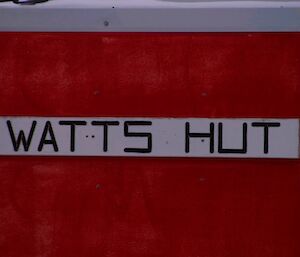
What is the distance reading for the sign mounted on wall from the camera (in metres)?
1.27

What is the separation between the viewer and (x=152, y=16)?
4.19 ft

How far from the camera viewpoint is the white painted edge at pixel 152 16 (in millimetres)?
1263

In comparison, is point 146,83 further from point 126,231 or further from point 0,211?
point 0,211

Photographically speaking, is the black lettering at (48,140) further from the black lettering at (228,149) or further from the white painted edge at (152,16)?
the black lettering at (228,149)

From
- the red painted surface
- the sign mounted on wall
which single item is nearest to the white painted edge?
the red painted surface

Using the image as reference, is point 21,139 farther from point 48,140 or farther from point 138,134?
point 138,134

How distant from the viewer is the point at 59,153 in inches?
51.5

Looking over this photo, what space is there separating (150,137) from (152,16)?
311mm

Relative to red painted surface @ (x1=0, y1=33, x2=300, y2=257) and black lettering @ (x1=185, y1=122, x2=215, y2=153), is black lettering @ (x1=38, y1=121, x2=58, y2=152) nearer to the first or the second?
red painted surface @ (x1=0, y1=33, x2=300, y2=257)

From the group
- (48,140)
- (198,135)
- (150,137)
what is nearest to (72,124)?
(48,140)

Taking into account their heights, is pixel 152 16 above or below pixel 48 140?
above

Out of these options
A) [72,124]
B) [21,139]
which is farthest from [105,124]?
[21,139]

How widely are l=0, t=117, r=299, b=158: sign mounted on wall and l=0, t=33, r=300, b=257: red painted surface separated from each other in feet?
0.07

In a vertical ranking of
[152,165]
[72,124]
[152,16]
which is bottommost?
[152,165]
